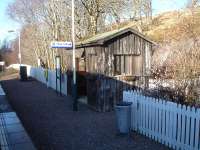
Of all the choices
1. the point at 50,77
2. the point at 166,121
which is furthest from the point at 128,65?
the point at 50,77

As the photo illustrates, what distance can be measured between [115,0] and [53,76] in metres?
7.76

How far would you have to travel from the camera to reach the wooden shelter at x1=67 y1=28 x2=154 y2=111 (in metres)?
14.7

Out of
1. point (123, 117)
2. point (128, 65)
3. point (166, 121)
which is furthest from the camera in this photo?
point (128, 65)

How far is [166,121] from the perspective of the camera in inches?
361

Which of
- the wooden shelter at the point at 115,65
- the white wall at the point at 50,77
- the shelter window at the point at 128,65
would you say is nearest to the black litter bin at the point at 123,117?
the wooden shelter at the point at 115,65

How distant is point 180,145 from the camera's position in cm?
856

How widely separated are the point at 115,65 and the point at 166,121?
635cm

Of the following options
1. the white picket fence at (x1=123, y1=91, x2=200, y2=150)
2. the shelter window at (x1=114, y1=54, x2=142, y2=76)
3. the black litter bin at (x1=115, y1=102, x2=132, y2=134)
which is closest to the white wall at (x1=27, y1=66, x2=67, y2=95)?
the shelter window at (x1=114, y1=54, x2=142, y2=76)

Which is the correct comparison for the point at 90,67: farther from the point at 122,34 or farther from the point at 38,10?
the point at 38,10

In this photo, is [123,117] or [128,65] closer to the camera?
[123,117]

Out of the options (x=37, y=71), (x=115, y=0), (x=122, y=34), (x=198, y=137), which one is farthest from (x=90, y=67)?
(x=37, y=71)

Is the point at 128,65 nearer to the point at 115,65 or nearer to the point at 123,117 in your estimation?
the point at 115,65

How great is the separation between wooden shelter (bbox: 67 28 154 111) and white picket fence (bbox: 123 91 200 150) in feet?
12.0

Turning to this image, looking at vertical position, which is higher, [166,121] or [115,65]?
[115,65]
